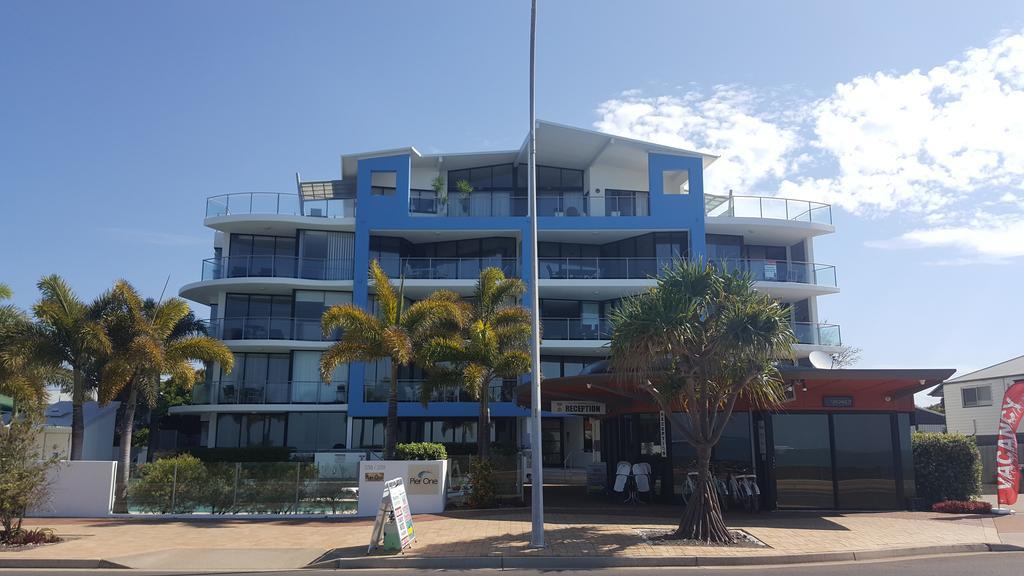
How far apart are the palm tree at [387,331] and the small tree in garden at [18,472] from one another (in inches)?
331

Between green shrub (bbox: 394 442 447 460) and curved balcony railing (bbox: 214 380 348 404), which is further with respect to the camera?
curved balcony railing (bbox: 214 380 348 404)

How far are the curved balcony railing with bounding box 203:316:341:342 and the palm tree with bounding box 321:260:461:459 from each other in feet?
36.6

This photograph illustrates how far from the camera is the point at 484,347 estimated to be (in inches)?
869

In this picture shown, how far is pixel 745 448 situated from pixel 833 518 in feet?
8.78

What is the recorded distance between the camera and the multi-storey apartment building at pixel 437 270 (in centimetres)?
3312

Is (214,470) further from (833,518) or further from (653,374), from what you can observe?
(833,518)

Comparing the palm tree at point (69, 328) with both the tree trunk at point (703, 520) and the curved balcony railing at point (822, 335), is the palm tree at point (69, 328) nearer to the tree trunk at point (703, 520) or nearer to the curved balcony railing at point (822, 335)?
the tree trunk at point (703, 520)

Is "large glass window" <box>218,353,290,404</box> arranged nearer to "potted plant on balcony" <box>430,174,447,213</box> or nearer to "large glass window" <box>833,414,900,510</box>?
"potted plant on balcony" <box>430,174,447,213</box>

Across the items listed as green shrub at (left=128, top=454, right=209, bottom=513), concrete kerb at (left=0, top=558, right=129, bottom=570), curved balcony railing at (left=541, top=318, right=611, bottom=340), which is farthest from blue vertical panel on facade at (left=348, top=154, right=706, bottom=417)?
concrete kerb at (left=0, top=558, right=129, bottom=570)

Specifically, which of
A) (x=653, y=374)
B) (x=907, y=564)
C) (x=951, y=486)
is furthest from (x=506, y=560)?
(x=951, y=486)

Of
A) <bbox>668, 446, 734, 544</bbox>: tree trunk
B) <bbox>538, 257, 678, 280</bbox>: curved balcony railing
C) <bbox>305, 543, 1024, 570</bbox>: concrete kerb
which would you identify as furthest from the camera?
<bbox>538, 257, 678, 280</bbox>: curved balcony railing

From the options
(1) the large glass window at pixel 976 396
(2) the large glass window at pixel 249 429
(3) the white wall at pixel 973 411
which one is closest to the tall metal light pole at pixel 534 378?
(2) the large glass window at pixel 249 429

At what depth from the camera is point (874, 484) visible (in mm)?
19641

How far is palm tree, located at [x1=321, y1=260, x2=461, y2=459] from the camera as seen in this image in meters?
22.1
